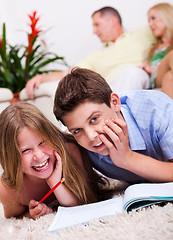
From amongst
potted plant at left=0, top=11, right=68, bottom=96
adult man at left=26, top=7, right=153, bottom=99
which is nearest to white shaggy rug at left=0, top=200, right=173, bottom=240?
adult man at left=26, top=7, right=153, bottom=99

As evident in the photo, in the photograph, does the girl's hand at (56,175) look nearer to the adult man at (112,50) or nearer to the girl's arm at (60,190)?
the girl's arm at (60,190)

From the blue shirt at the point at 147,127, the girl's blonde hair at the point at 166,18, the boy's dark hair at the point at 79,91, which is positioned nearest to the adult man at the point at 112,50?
the girl's blonde hair at the point at 166,18

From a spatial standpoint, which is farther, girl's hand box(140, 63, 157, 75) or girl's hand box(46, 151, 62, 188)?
girl's hand box(140, 63, 157, 75)

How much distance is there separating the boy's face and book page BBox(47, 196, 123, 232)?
15 cm

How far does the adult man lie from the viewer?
233 centimetres

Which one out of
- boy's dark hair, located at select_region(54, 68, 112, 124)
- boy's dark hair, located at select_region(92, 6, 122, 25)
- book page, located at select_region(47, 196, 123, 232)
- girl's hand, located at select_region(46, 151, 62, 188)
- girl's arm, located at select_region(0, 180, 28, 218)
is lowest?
girl's arm, located at select_region(0, 180, 28, 218)

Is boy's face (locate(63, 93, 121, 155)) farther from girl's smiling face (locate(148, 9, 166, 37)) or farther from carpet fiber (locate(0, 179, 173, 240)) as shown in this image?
girl's smiling face (locate(148, 9, 166, 37))

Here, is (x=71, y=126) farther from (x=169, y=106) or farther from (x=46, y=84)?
(x=46, y=84)

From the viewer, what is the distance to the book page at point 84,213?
0.77 metres

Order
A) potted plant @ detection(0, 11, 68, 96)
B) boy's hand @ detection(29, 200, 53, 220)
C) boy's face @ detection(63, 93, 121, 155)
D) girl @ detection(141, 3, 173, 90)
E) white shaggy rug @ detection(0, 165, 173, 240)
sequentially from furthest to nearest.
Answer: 1. potted plant @ detection(0, 11, 68, 96)
2. girl @ detection(141, 3, 173, 90)
3. boy's hand @ detection(29, 200, 53, 220)
4. boy's face @ detection(63, 93, 121, 155)
5. white shaggy rug @ detection(0, 165, 173, 240)

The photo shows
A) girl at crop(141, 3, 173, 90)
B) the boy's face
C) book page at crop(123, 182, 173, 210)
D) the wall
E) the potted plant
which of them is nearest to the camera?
book page at crop(123, 182, 173, 210)

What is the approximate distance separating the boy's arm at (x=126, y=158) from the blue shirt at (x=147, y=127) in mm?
85

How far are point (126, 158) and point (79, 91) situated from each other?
23 centimetres

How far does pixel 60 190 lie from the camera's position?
3.20 feet
